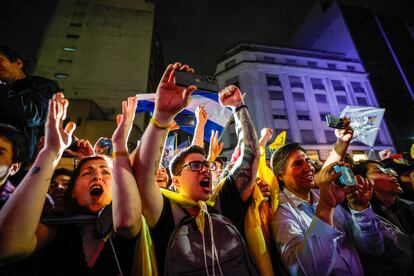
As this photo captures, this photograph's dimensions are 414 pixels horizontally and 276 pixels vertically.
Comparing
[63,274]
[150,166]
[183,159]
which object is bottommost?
[63,274]

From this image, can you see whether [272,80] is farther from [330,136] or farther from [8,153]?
[8,153]

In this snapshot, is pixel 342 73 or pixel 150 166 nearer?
pixel 150 166

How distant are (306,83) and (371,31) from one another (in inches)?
618

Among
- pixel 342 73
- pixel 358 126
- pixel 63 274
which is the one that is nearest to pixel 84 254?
pixel 63 274

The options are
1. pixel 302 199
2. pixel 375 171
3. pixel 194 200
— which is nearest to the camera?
pixel 194 200

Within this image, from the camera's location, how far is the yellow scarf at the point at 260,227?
208 centimetres

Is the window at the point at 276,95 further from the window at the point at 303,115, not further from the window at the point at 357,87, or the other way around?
the window at the point at 357,87

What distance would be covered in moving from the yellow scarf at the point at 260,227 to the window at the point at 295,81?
34.6 metres

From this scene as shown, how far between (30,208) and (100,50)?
3484 centimetres

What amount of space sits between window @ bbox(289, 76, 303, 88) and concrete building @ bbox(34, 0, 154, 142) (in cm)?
2245

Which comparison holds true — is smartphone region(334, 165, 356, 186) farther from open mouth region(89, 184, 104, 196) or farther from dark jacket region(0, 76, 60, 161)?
dark jacket region(0, 76, 60, 161)

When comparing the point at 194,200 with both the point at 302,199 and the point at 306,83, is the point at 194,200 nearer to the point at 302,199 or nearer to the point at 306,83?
the point at 302,199

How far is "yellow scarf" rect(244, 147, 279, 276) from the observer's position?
208 centimetres

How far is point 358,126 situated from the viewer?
324 inches
